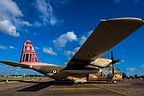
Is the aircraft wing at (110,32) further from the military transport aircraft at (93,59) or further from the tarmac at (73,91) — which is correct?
the tarmac at (73,91)

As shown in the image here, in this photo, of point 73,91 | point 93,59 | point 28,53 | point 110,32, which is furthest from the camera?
point 28,53

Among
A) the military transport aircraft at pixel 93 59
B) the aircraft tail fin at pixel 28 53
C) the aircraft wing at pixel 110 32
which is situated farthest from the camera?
the aircraft tail fin at pixel 28 53

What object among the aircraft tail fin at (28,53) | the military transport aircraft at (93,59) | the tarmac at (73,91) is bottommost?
the tarmac at (73,91)

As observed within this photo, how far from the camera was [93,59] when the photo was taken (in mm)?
26328

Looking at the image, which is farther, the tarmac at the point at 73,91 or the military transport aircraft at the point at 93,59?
the tarmac at the point at 73,91

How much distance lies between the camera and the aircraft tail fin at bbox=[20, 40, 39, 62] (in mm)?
33719

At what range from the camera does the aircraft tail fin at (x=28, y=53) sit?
33.7m

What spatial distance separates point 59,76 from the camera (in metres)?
30.1

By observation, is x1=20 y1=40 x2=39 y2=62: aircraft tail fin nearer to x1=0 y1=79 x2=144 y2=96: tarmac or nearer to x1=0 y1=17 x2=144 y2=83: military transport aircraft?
x1=0 y1=17 x2=144 y2=83: military transport aircraft

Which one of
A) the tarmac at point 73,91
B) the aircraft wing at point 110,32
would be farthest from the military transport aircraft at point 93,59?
the tarmac at point 73,91

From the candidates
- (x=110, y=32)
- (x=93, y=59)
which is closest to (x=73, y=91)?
(x=110, y=32)

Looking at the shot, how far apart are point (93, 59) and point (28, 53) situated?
14.0 m

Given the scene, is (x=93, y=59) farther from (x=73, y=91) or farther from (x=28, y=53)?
(x=28, y=53)

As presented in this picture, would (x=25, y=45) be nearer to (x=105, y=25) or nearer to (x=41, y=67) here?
(x=41, y=67)
